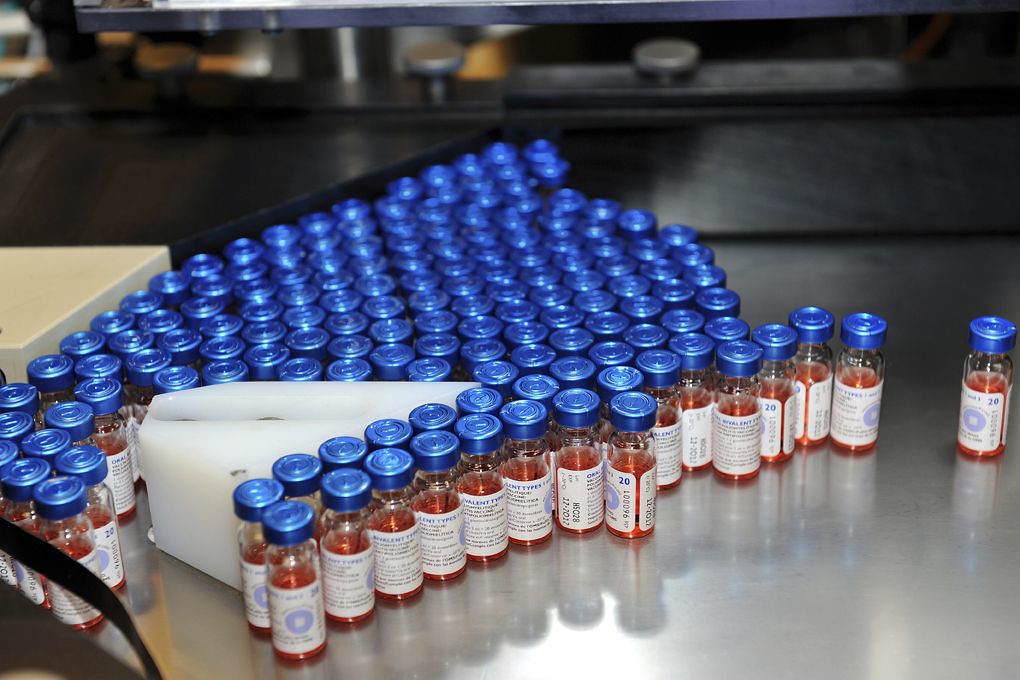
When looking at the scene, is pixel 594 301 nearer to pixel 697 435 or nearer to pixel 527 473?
pixel 697 435

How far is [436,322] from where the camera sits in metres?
1.71

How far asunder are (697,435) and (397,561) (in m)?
0.43

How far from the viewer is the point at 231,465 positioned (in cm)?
138

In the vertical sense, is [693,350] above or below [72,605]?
above

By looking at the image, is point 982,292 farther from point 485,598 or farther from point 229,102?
point 229,102

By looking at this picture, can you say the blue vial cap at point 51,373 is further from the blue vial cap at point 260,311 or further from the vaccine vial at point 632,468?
the vaccine vial at point 632,468

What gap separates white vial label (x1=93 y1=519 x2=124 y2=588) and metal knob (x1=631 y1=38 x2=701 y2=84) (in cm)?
128

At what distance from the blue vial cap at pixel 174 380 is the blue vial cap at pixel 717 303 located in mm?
661

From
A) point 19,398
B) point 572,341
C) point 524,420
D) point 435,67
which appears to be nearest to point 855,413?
point 572,341

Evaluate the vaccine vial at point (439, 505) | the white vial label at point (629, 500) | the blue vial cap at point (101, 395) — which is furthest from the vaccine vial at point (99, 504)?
the white vial label at point (629, 500)

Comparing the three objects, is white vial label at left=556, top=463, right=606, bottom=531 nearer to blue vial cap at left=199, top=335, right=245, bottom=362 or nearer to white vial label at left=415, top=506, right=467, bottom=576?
white vial label at left=415, top=506, right=467, bottom=576

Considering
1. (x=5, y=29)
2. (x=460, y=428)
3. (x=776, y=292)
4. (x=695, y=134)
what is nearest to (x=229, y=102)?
(x=695, y=134)

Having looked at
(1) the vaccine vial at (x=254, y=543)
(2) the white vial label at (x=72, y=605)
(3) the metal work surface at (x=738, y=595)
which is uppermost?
(1) the vaccine vial at (x=254, y=543)

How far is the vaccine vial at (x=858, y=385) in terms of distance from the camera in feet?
5.27
